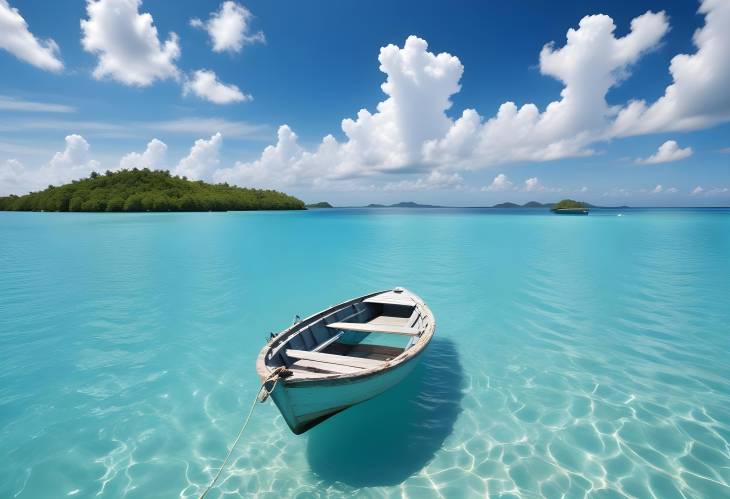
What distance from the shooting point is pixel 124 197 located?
491ft

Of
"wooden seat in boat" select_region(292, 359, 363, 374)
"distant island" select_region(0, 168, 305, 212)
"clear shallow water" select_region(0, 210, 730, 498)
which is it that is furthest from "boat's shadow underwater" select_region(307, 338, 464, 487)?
"distant island" select_region(0, 168, 305, 212)

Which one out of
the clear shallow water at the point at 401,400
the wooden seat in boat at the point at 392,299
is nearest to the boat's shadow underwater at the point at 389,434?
the clear shallow water at the point at 401,400

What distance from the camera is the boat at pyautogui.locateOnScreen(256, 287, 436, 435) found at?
611 centimetres

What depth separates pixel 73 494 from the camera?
6137 millimetres

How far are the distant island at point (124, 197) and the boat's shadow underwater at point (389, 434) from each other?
167 m

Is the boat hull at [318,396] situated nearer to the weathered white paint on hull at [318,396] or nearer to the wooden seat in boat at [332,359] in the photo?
the weathered white paint on hull at [318,396]

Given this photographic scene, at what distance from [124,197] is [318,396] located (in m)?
182

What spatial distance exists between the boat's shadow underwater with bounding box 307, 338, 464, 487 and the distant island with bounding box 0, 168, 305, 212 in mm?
166784

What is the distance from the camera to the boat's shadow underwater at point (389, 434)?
656 cm

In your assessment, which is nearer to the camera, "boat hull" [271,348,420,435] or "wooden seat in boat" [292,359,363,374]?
"boat hull" [271,348,420,435]

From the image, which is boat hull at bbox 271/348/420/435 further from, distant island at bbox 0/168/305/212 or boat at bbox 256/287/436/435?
distant island at bbox 0/168/305/212

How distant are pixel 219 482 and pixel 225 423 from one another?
5.60ft

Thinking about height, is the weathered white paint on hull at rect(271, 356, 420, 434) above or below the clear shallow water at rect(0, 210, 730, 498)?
above

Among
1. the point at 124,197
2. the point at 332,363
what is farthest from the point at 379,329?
the point at 124,197
